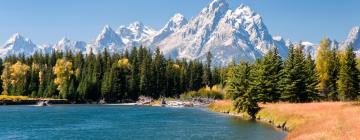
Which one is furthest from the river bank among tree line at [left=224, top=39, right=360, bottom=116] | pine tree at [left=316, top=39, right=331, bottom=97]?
pine tree at [left=316, top=39, right=331, bottom=97]

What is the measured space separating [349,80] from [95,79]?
101659 mm

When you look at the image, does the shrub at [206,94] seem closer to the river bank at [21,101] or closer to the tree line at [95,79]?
the tree line at [95,79]

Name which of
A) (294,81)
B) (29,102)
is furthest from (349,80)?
(29,102)

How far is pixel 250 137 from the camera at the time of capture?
178 ft

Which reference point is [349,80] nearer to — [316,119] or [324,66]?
[324,66]

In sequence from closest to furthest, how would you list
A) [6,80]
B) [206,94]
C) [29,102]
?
[29,102], [206,94], [6,80]

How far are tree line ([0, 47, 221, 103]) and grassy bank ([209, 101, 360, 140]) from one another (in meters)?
79.2

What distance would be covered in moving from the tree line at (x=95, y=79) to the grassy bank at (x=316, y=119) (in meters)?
79.2

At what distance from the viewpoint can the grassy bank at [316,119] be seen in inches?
1603

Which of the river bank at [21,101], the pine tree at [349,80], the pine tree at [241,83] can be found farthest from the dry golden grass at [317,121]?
the river bank at [21,101]

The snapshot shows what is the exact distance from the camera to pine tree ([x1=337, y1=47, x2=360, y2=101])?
325 ft

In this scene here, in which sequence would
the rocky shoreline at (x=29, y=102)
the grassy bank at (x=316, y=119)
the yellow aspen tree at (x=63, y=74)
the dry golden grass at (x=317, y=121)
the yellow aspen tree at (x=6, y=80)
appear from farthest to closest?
the yellow aspen tree at (x=6, y=80) < the yellow aspen tree at (x=63, y=74) < the rocky shoreline at (x=29, y=102) < the grassy bank at (x=316, y=119) < the dry golden grass at (x=317, y=121)

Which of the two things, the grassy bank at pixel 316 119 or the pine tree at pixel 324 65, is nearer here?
the grassy bank at pixel 316 119

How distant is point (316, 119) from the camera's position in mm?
56281
